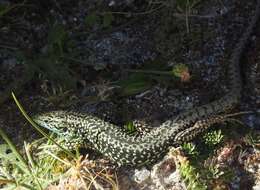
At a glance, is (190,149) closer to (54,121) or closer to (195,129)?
(195,129)

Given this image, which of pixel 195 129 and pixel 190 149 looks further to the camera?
pixel 195 129

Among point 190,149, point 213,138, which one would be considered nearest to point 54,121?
point 190,149

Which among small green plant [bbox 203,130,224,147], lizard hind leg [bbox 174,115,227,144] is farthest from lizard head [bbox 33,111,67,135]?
small green plant [bbox 203,130,224,147]

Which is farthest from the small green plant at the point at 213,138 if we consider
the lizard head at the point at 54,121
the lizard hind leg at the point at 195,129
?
the lizard head at the point at 54,121

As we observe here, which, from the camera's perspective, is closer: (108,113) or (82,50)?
(108,113)

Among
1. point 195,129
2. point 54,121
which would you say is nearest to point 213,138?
point 195,129

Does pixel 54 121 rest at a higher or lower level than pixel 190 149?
higher

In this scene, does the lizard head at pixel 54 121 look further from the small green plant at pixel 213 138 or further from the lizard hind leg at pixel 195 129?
the small green plant at pixel 213 138

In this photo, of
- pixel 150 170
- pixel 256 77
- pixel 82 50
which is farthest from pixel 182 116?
pixel 82 50

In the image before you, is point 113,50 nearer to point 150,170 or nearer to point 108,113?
point 108,113
